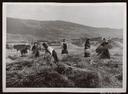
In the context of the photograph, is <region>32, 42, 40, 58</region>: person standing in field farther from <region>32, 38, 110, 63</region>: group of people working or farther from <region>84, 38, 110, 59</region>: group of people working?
<region>84, 38, 110, 59</region>: group of people working

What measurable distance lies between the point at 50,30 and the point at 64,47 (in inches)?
2.9

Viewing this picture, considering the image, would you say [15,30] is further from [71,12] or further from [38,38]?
[71,12]

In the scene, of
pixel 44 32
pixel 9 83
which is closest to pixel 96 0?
pixel 44 32

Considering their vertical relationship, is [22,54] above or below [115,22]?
below

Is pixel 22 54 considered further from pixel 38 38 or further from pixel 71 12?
pixel 71 12

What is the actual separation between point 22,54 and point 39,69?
0.24ft

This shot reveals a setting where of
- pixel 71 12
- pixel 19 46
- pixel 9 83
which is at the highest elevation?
pixel 71 12

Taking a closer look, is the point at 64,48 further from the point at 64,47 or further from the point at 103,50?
the point at 103,50

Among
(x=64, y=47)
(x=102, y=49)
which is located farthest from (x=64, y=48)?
(x=102, y=49)

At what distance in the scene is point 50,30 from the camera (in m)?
0.67

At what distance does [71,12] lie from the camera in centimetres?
67

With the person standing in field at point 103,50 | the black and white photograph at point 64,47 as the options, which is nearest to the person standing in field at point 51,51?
the black and white photograph at point 64,47

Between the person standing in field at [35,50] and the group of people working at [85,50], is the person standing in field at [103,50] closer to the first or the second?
the group of people working at [85,50]

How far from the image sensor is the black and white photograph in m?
0.66
